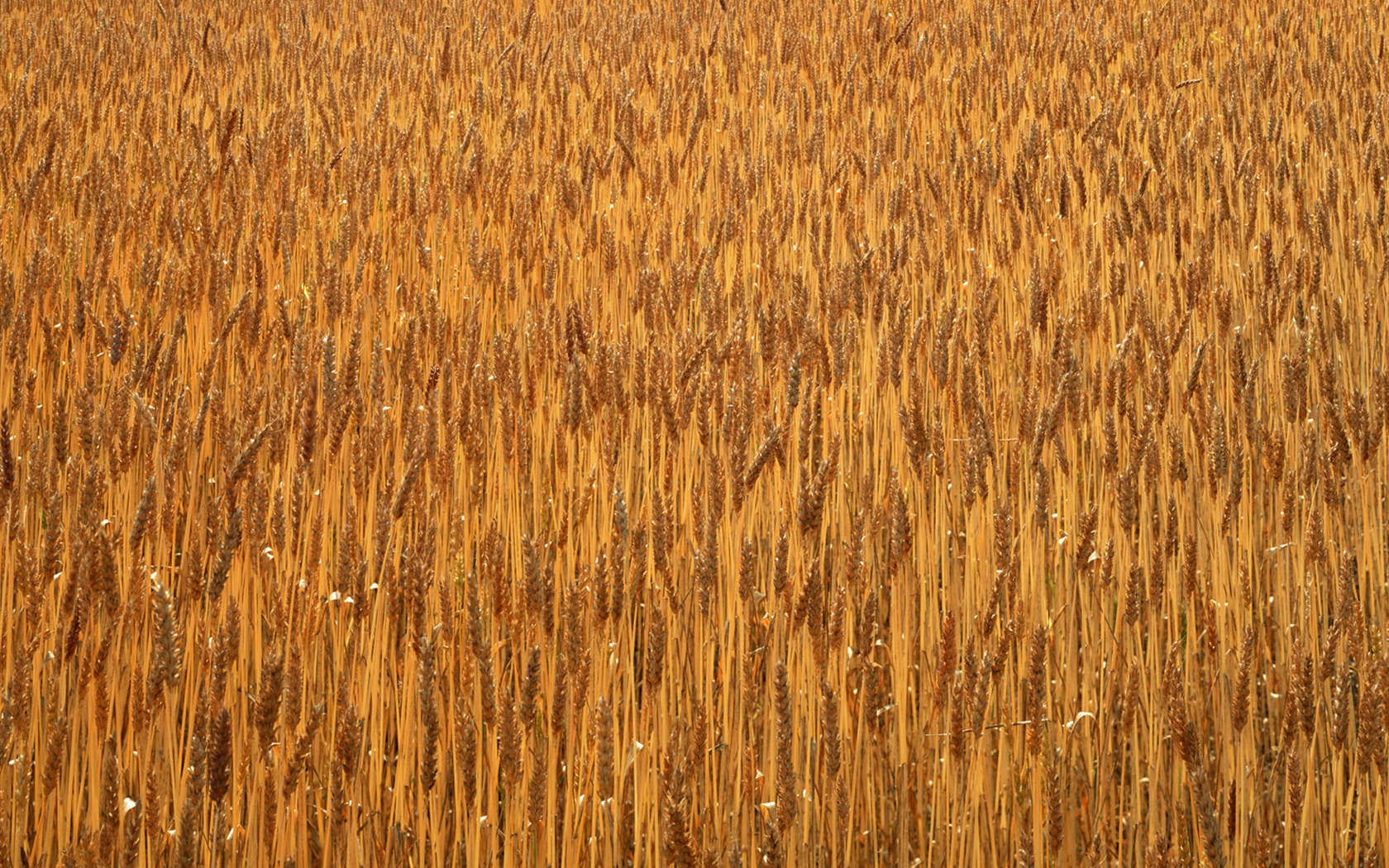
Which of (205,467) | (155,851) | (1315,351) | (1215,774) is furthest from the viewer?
(1315,351)

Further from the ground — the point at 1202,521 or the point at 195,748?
the point at 1202,521

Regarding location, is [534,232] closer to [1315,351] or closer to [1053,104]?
[1315,351]

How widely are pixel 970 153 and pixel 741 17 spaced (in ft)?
10.4

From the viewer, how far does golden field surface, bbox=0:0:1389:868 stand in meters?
1.23

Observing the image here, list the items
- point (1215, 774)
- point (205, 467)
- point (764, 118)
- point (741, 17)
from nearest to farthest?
1. point (1215, 774)
2. point (205, 467)
3. point (764, 118)
4. point (741, 17)

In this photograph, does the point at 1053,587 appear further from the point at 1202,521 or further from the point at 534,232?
the point at 534,232

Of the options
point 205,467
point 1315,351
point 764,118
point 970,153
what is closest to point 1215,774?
point 1315,351

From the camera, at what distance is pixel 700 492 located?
6.52 ft

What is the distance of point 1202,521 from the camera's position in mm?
Result: 1828

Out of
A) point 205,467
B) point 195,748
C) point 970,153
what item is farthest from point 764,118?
point 195,748

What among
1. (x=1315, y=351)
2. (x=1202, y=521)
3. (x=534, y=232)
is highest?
(x=534, y=232)

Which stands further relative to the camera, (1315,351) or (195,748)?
(1315,351)

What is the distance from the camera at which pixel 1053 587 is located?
1819 millimetres

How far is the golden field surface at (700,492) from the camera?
1.23 m
